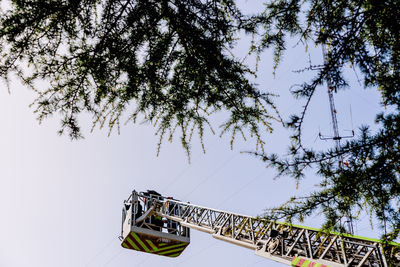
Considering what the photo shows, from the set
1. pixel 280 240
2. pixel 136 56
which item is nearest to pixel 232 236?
pixel 280 240

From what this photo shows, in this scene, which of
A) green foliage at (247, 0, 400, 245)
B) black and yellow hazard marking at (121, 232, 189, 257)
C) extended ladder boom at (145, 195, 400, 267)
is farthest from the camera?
black and yellow hazard marking at (121, 232, 189, 257)

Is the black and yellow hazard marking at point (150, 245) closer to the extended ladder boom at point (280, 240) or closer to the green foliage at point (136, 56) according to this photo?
the extended ladder boom at point (280, 240)

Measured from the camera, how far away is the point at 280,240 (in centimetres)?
796

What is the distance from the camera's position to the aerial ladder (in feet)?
21.8

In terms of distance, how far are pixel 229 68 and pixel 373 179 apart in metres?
1.56

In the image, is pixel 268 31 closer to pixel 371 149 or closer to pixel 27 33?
pixel 371 149

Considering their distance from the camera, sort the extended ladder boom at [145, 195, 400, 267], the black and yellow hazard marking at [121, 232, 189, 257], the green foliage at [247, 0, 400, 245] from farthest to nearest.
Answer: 1. the black and yellow hazard marking at [121, 232, 189, 257]
2. the extended ladder boom at [145, 195, 400, 267]
3. the green foliage at [247, 0, 400, 245]

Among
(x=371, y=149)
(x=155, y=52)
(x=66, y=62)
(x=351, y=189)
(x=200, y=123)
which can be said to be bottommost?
(x=351, y=189)

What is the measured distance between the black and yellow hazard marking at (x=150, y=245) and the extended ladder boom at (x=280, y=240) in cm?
94

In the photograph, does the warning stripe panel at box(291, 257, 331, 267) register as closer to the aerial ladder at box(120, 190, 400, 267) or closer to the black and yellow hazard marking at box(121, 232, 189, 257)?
the aerial ladder at box(120, 190, 400, 267)

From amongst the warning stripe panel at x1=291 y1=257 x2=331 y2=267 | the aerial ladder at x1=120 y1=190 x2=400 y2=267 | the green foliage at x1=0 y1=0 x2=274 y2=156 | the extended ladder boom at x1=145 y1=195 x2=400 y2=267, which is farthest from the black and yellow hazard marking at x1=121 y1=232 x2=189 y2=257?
the green foliage at x1=0 y1=0 x2=274 y2=156

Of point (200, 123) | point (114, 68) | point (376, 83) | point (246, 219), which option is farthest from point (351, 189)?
point (246, 219)

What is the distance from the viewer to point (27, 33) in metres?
2.60

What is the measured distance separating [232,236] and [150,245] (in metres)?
3.61
